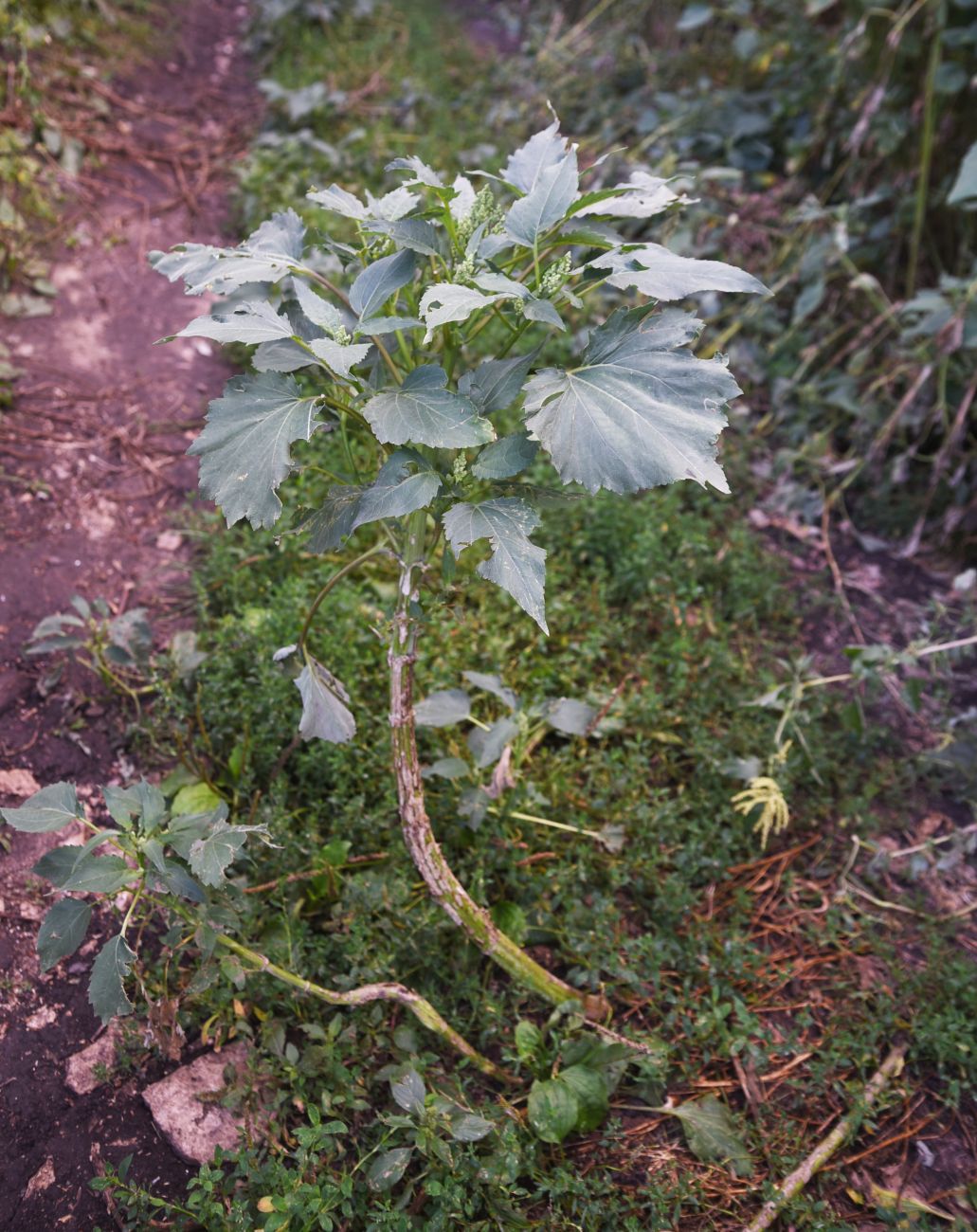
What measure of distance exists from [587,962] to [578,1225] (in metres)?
0.49

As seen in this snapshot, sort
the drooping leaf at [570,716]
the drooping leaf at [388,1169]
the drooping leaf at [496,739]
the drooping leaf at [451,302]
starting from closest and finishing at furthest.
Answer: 1. the drooping leaf at [451,302]
2. the drooping leaf at [388,1169]
3. the drooping leaf at [496,739]
4. the drooping leaf at [570,716]

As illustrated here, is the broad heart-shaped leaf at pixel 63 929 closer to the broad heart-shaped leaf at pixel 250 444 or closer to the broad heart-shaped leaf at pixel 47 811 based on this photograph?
the broad heart-shaped leaf at pixel 47 811

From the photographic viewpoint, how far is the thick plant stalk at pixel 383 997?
1644mm

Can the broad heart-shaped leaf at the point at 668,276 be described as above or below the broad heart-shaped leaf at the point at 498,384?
above

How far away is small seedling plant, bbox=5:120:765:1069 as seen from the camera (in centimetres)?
130

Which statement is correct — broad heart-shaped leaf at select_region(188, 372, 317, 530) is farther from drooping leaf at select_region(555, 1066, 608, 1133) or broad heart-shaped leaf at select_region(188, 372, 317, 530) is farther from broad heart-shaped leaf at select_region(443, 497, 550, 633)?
drooping leaf at select_region(555, 1066, 608, 1133)

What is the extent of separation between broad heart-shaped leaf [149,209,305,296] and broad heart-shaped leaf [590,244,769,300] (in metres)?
0.51

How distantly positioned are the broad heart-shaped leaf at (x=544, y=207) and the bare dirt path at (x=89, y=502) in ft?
5.04

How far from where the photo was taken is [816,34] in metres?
3.99

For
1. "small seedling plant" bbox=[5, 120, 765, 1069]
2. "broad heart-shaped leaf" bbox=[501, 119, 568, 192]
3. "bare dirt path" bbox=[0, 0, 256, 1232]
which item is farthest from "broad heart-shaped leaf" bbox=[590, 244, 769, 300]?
"bare dirt path" bbox=[0, 0, 256, 1232]

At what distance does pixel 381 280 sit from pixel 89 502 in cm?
173

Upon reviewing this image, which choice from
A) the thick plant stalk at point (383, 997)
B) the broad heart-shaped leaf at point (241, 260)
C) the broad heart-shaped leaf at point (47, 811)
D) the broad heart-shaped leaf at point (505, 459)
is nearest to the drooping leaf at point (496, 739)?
the thick plant stalk at point (383, 997)

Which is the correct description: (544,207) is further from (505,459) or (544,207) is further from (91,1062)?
(91,1062)

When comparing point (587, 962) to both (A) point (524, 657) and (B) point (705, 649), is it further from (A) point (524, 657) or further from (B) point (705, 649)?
(B) point (705, 649)
